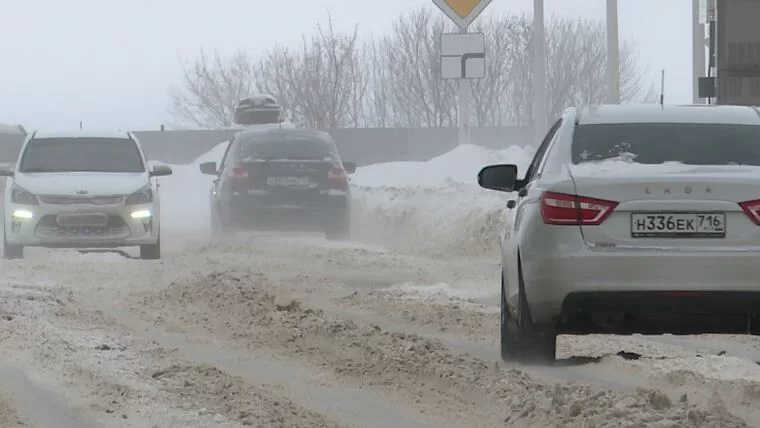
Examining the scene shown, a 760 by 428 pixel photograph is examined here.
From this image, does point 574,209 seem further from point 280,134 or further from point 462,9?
point 462,9

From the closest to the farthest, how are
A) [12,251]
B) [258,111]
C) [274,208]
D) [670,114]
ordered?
[670,114] → [12,251] → [274,208] → [258,111]

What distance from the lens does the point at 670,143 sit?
891 cm

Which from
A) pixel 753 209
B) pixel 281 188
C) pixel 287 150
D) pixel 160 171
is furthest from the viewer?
pixel 287 150

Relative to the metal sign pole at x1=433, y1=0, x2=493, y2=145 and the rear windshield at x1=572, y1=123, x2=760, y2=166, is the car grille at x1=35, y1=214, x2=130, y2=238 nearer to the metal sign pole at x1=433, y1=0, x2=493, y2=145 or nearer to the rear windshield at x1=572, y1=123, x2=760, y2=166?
the metal sign pole at x1=433, y1=0, x2=493, y2=145

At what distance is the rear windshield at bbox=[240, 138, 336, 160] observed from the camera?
Result: 22.4 m

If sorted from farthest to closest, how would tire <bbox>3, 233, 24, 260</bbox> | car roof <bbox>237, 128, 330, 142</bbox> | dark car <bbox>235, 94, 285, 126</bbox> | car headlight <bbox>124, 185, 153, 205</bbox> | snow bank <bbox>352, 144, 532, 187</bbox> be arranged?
dark car <bbox>235, 94, 285, 126</bbox>, snow bank <bbox>352, 144, 532, 187</bbox>, car roof <bbox>237, 128, 330, 142</bbox>, tire <bbox>3, 233, 24, 260</bbox>, car headlight <bbox>124, 185, 153, 205</bbox>

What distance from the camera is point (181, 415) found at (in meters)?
7.52

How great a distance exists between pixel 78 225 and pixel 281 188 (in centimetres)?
389

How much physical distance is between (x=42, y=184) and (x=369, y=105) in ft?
200

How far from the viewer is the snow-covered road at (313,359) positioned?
24.8 feet

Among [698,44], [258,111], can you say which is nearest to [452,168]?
[698,44]

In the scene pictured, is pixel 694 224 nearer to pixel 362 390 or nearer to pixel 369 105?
pixel 362 390

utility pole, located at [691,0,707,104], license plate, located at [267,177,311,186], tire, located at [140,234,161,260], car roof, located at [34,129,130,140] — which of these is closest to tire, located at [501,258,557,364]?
tire, located at [140,234,161,260]

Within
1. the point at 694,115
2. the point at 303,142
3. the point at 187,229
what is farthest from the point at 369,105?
the point at 694,115
